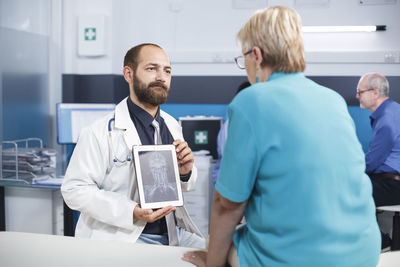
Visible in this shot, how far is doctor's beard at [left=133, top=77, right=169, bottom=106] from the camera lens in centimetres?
190

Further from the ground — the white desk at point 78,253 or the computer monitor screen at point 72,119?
the computer monitor screen at point 72,119

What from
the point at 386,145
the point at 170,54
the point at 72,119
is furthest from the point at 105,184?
the point at 170,54

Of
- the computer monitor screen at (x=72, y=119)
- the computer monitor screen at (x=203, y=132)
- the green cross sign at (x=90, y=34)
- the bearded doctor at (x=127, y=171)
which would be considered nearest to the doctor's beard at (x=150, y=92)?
the bearded doctor at (x=127, y=171)

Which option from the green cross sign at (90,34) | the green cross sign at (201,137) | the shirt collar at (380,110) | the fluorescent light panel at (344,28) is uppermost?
the fluorescent light panel at (344,28)

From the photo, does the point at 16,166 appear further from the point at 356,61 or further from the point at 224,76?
the point at 356,61

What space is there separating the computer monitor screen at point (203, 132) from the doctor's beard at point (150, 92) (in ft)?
7.47

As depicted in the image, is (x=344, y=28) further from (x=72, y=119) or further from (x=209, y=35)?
(x=72, y=119)

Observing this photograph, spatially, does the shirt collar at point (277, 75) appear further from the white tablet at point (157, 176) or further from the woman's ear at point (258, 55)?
the white tablet at point (157, 176)

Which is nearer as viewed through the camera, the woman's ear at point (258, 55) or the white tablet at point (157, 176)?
the woman's ear at point (258, 55)

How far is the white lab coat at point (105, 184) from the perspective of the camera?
1.67 m

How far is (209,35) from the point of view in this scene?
4.44m

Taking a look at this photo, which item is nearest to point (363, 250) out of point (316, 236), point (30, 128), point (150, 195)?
point (316, 236)

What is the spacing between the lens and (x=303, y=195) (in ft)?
3.08

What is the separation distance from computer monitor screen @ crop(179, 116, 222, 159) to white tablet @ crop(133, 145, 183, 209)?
2520 mm
